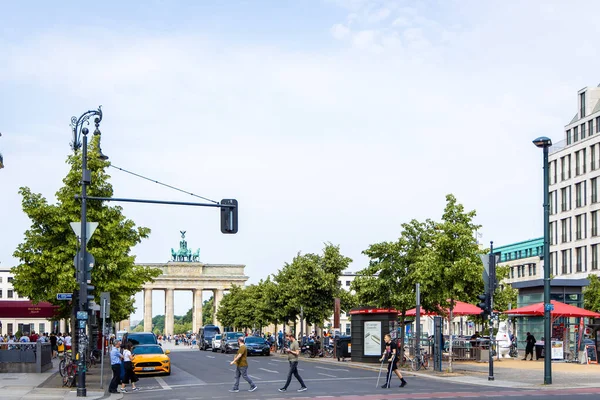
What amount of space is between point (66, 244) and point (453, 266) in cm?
1699

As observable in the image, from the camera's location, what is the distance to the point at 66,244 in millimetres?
40188

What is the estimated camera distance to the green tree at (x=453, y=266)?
37750 mm

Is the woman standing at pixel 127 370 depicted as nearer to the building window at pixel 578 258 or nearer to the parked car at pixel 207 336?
the parked car at pixel 207 336

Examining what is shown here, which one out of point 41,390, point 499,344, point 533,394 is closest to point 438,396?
point 533,394

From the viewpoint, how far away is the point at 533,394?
25.1 metres

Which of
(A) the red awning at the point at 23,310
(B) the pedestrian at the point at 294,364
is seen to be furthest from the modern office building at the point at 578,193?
(B) the pedestrian at the point at 294,364

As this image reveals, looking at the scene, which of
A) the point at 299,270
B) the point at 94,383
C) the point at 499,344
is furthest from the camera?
the point at 299,270

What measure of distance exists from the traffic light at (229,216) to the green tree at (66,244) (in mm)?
16019

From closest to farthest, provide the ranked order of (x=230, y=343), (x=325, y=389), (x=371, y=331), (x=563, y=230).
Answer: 1. (x=325, y=389)
2. (x=371, y=331)
3. (x=230, y=343)
4. (x=563, y=230)

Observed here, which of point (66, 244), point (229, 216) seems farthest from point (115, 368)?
point (66, 244)

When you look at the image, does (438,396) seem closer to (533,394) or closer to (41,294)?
(533,394)

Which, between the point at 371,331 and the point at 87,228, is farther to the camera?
the point at 371,331

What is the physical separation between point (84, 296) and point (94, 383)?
7.60 m

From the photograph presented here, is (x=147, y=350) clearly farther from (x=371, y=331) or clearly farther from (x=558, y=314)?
(x=558, y=314)
